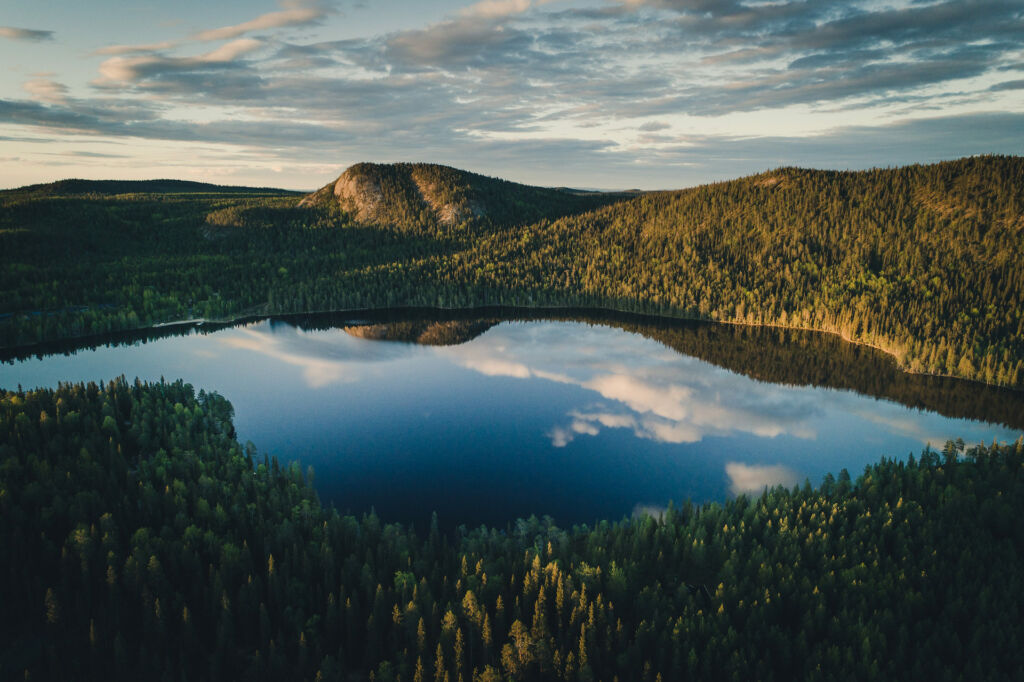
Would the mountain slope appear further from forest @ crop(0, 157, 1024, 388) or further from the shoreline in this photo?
the shoreline

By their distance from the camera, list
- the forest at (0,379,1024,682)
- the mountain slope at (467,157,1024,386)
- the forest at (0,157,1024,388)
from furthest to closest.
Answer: the forest at (0,157,1024,388) → the mountain slope at (467,157,1024,386) → the forest at (0,379,1024,682)

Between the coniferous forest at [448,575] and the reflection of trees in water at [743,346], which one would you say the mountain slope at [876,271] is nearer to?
the reflection of trees in water at [743,346]

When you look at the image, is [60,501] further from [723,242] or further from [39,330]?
[723,242]

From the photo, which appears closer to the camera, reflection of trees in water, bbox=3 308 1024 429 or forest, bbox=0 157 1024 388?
reflection of trees in water, bbox=3 308 1024 429

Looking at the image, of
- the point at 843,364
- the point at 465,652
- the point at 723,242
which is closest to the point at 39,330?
the point at 465,652

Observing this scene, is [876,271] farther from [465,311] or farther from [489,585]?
[489,585]

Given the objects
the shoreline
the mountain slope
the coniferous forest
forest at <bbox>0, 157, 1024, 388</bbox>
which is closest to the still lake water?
the shoreline
